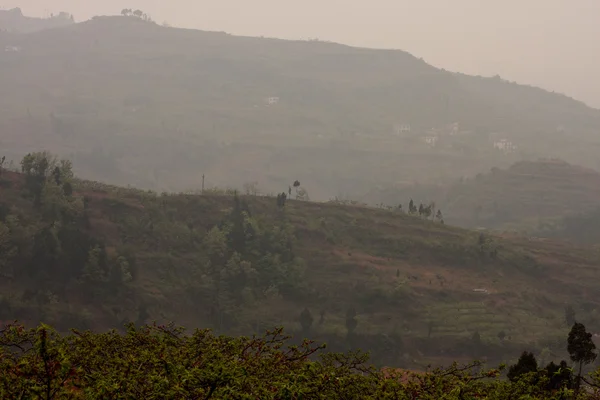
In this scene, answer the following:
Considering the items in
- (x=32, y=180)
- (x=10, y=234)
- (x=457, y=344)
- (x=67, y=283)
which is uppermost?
(x=32, y=180)

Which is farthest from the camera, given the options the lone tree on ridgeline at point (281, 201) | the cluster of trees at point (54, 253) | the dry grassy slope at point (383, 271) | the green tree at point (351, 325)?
the lone tree on ridgeline at point (281, 201)

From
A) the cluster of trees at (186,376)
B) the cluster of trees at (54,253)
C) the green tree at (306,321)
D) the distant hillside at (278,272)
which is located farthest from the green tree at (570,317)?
the cluster of trees at (54,253)

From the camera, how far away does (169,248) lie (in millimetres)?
100750

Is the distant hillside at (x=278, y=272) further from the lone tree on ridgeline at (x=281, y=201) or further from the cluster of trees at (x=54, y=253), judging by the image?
the lone tree on ridgeline at (x=281, y=201)

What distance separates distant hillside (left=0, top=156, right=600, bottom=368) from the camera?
274ft

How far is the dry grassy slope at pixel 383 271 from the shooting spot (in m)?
90.1

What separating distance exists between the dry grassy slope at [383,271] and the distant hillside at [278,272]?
30cm

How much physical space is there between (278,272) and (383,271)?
2154cm

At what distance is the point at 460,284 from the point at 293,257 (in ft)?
107

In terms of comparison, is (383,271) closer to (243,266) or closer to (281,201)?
(243,266)

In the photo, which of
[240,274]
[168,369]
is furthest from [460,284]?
[168,369]

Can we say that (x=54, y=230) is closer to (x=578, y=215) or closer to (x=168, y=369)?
(x=168, y=369)

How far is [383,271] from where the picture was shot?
348 ft

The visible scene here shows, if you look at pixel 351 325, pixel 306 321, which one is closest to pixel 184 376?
pixel 306 321
